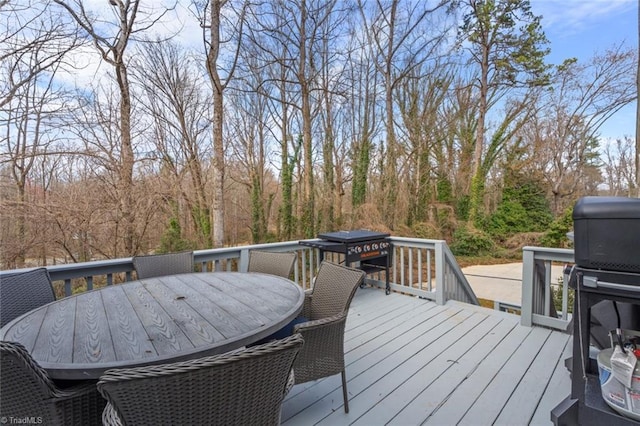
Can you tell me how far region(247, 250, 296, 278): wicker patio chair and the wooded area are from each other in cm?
317

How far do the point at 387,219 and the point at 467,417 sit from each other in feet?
25.9

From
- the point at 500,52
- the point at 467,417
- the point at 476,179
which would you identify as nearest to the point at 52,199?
the point at 467,417

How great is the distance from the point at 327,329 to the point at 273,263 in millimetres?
1258

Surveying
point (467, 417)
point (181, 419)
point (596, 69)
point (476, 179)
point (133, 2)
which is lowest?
point (467, 417)

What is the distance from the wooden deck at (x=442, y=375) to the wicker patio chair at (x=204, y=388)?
3.48ft

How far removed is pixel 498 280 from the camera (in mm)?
7750

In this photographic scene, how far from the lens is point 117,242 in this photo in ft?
17.8

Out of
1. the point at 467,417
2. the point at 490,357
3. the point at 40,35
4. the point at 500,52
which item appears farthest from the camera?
the point at 500,52

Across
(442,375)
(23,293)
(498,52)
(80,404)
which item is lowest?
(442,375)

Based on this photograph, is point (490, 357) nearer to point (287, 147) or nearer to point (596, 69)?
point (287, 147)

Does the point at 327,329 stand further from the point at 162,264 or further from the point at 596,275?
the point at 162,264

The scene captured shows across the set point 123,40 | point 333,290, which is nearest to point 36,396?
point 333,290

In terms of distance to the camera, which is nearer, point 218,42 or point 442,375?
point 442,375

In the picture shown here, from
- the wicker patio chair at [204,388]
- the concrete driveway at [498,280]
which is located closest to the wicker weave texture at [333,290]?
the wicker patio chair at [204,388]
